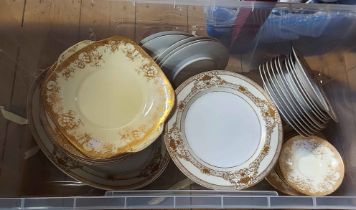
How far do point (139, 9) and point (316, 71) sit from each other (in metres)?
0.39

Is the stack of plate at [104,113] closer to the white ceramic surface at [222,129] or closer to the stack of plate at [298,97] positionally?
the white ceramic surface at [222,129]

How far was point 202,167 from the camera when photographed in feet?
2.33

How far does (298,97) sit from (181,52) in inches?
8.7

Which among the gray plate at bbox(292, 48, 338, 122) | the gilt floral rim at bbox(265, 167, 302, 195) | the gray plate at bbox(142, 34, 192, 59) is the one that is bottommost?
the gilt floral rim at bbox(265, 167, 302, 195)

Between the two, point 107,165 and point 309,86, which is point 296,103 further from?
point 107,165

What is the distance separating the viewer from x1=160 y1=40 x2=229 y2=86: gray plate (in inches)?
29.8

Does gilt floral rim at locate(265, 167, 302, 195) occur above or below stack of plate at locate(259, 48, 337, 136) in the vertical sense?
below

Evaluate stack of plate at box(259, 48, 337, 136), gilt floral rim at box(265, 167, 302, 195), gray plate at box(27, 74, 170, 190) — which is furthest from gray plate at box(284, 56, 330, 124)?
gray plate at box(27, 74, 170, 190)

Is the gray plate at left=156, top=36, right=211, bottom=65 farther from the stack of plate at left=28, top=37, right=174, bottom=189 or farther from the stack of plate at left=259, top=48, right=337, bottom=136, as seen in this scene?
the stack of plate at left=259, top=48, right=337, bottom=136

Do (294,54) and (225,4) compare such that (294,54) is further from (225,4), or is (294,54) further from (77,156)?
(77,156)

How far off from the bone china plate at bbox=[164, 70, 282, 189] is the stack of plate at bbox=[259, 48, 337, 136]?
23 mm

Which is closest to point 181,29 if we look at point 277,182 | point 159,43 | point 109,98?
point 159,43

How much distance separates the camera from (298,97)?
744mm

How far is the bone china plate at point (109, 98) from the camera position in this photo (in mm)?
704
